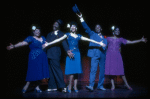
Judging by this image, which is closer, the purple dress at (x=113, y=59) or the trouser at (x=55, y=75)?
the trouser at (x=55, y=75)

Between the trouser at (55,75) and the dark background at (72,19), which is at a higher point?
the dark background at (72,19)

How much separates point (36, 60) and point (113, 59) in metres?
1.88

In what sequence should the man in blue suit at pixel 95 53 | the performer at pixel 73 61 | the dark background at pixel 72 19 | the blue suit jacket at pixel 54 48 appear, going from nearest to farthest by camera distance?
the performer at pixel 73 61, the blue suit jacket at pixel 54 48, the man in blue suit at pixel 95 53, the dark background at pixel 72 19

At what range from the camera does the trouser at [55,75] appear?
11.3 feet

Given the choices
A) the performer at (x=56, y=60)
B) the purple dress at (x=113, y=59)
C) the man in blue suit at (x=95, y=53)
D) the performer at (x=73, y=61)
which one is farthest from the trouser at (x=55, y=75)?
the purple dress at (x=113, y=59)

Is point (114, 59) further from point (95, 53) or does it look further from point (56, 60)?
point (56, 60)

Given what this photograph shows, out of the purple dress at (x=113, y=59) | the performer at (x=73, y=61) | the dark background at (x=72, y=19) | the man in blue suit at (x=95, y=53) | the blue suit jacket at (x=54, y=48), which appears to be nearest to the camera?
the performer at (x=73, y=61)

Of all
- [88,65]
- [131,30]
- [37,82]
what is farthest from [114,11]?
[37,82]

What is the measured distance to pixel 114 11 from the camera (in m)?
4.97

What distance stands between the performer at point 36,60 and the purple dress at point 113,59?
1.52 meters

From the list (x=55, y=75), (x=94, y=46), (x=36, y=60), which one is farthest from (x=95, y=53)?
(x=36, y=60)

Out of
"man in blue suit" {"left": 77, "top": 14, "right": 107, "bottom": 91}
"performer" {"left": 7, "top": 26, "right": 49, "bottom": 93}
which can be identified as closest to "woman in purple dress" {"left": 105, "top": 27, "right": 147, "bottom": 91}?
"man in blue suit" {"left": 77, "top": 14, "right": 107, "bottom": 91}

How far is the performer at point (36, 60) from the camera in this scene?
3.27m

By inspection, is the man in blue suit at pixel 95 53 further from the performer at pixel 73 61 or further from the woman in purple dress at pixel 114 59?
the performer at pixel 73 61
